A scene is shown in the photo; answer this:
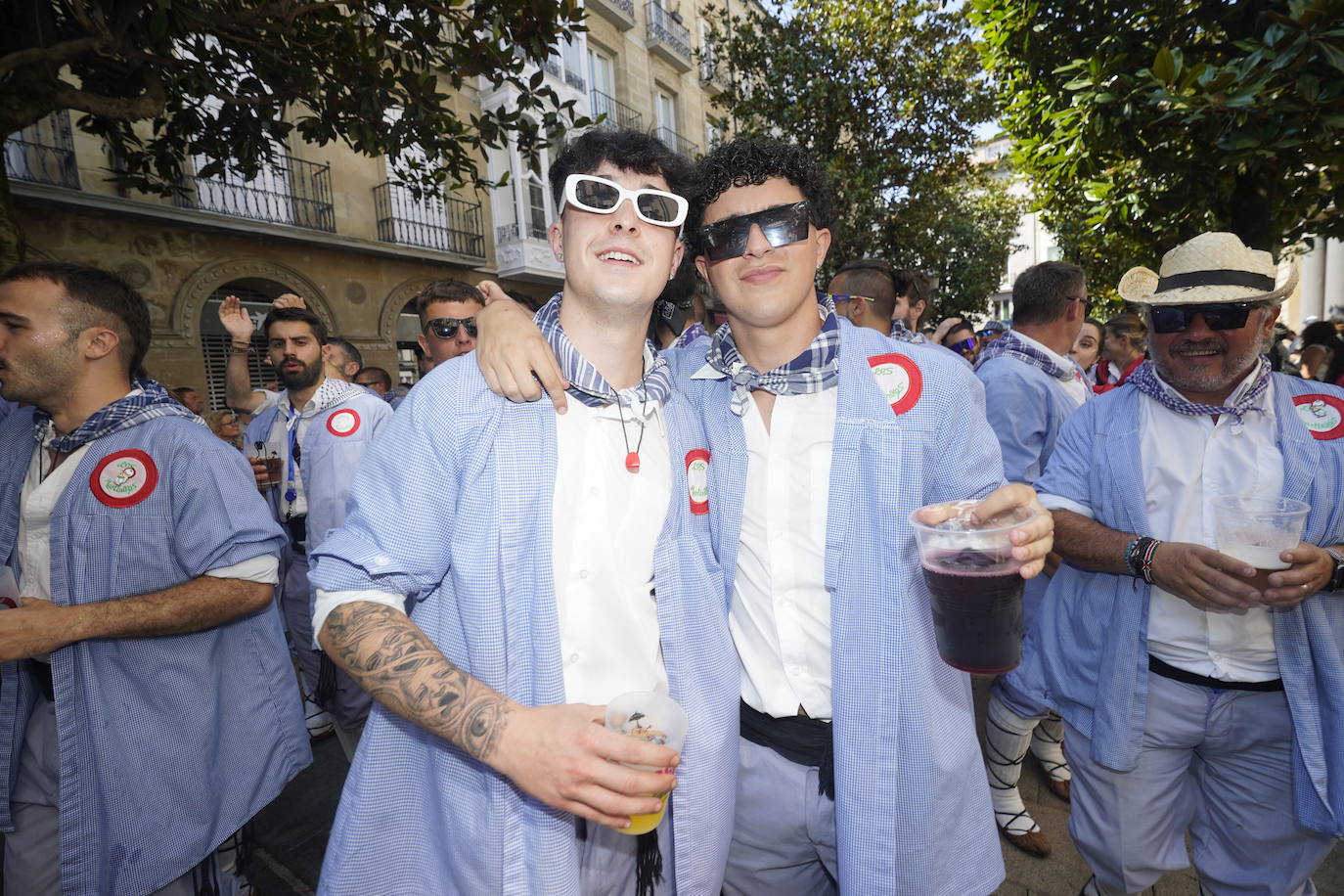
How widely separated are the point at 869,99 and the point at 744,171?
1128 cm

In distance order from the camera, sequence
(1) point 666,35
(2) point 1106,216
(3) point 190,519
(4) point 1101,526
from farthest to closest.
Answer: (1) point 666,35, (2) point 1106,216, (4) point 1101,526, (3) point 190,519

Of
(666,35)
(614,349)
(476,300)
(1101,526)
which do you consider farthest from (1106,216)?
(666,35)

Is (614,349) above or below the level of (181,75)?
below

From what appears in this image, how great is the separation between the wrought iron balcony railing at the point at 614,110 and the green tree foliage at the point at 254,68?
1500cm

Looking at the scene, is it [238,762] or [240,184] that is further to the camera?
[240,184]

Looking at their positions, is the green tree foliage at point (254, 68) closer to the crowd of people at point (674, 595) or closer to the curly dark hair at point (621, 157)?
the curly dark hair at point (621, 157)

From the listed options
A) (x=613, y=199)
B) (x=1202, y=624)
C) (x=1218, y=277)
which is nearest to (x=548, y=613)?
(x=613, y=199)

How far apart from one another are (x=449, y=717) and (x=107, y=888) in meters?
1.87

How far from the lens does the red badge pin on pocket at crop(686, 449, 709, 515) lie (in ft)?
6.23

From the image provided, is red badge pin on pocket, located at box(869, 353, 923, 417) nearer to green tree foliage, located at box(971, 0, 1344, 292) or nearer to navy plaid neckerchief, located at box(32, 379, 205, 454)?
navy plaid neckerchief, located at box(32, 379, 205, 454)

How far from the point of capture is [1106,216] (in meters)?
6.94

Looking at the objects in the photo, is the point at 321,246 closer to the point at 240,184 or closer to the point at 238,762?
the point at 240,184

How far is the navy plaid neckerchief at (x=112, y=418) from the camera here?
7.48 feet

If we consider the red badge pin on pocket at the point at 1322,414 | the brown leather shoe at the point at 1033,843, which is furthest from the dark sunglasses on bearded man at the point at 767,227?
the brown leather shoe at the point at 1033,843
